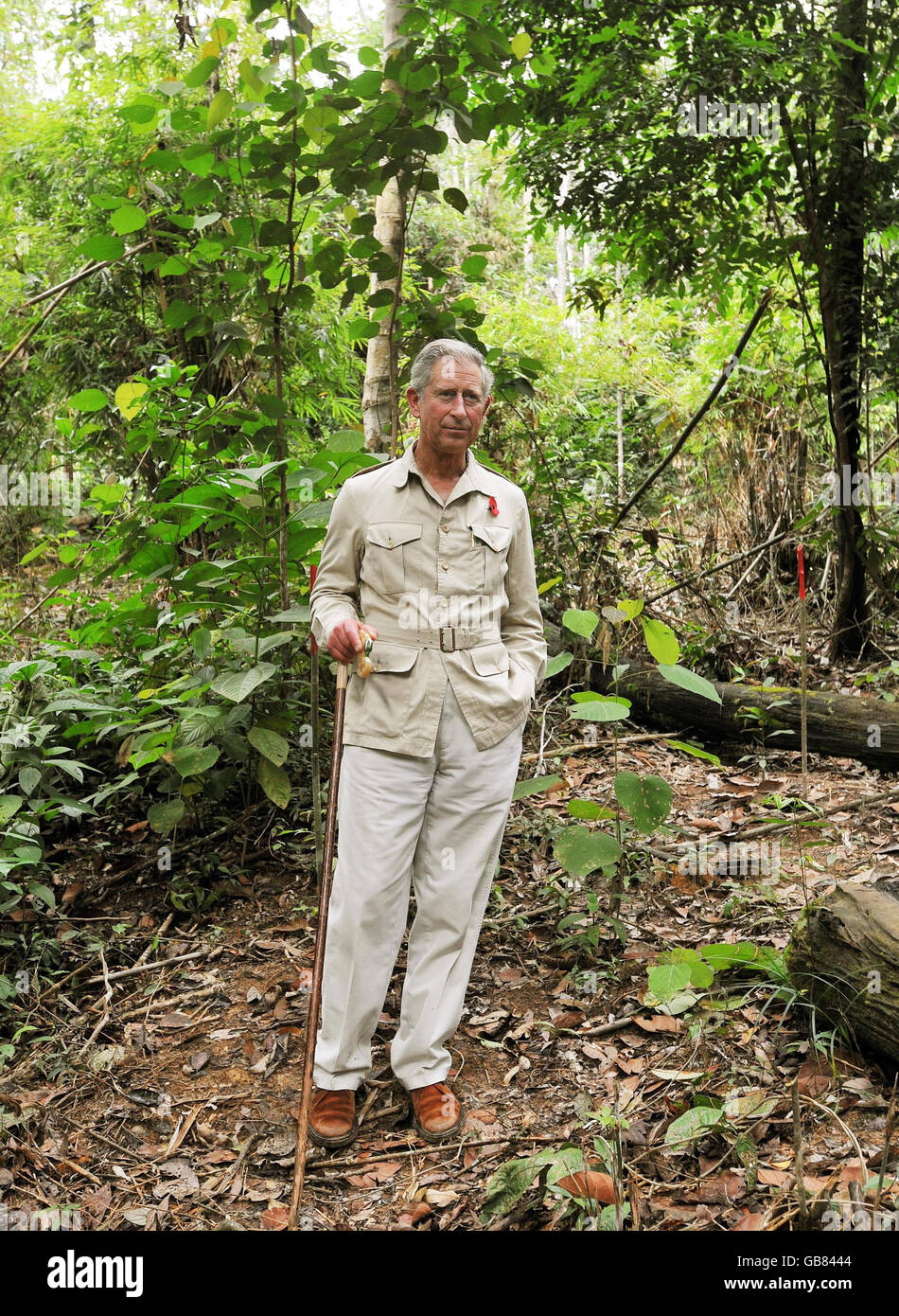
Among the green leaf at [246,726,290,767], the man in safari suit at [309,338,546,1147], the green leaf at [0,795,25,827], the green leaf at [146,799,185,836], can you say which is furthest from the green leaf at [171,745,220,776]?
the man in safari suit at [309,338,546,1147]

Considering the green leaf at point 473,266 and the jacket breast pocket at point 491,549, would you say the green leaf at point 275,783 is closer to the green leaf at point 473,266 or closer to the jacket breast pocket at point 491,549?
the jacket breast pocket at point 491,549

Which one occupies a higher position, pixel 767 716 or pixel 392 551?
pixel 392 551

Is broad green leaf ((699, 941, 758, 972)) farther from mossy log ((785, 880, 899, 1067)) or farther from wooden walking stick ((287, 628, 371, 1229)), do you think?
wooden walking stick ((287, 628, 371, 1229))

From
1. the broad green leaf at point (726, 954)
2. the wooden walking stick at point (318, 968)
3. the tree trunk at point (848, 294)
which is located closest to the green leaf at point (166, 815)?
the wooden walking stick at point (318, 968)

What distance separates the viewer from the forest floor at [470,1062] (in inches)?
85.0

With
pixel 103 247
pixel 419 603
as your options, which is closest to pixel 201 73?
pixel 103 247

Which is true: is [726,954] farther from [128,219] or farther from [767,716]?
[128,219]

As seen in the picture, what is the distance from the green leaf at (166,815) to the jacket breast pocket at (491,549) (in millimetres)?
1437

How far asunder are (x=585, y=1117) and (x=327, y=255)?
2.65m

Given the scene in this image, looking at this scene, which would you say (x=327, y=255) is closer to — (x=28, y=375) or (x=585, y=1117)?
(x=585, y=1117)

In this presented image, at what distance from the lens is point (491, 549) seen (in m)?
2.45

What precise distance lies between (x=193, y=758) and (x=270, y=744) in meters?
0.24

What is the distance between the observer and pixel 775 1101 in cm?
230

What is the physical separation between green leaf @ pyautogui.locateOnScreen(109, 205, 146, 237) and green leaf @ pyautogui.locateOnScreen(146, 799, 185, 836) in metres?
1.77
